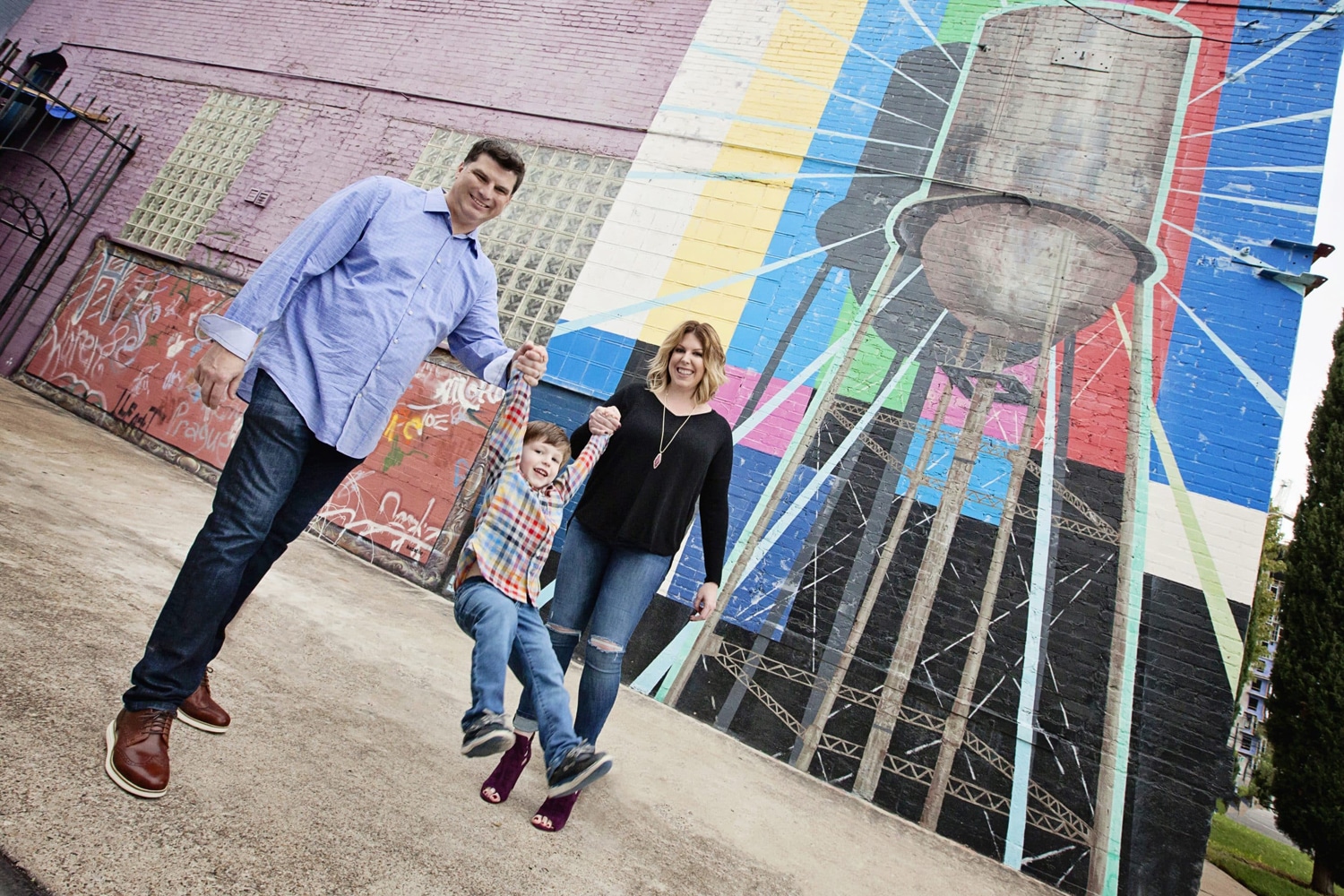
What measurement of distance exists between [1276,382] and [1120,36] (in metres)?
3.10

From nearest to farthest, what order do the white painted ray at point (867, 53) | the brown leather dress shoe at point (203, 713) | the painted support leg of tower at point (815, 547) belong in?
the brown leather dress shoe at point (203, 713) → the painted support leg of tower at point (815, 547) → the white painted ray at point (867, 53)

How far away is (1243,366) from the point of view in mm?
4609

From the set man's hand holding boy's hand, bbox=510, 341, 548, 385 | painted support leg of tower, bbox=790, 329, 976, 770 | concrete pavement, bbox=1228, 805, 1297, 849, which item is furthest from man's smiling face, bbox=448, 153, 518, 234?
concrete pavement, bbox=1228, 805, 1297, 849

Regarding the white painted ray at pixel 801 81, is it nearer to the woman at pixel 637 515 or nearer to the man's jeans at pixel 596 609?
the woman at pixel 637 515

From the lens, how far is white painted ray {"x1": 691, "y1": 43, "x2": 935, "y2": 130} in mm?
5801

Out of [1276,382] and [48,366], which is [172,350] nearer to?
[48,366]

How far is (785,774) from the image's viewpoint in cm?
411

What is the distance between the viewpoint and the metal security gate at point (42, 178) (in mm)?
7871

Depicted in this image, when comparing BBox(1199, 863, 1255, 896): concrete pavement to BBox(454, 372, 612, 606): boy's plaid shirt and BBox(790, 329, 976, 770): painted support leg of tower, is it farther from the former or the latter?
BBox(454, 372, 612, 606): boy's plaid shirt

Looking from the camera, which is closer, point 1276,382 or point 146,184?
point 1276,382

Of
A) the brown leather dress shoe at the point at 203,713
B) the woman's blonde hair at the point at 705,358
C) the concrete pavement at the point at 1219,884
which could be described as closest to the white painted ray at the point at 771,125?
the woman's blonde hair at the point at 705,358

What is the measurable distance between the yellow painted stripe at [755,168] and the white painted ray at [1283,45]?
9.41ft

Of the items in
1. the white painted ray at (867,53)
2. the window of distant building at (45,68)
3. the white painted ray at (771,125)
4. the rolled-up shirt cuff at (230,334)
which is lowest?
the rolled-up shirt cuff at (230,334)

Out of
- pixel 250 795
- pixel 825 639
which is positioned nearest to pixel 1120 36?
pixel 825 639
